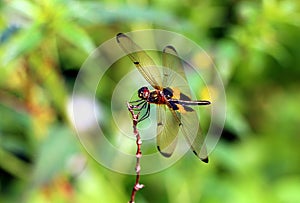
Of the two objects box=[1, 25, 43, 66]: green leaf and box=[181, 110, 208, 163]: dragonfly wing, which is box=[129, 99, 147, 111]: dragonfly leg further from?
box=[1, 25, 43, 66]: green leaf

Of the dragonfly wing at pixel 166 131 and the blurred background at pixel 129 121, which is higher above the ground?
the blurred background at pixel 129 121

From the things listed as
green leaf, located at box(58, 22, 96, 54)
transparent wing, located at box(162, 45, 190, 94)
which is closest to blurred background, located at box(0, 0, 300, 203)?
green leaf, located at box(58, 22, 96, 54)

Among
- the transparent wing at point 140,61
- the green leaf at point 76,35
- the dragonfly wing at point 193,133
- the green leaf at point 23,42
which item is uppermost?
the green leaf at point 76,35

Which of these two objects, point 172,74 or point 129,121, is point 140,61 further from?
point 129,121

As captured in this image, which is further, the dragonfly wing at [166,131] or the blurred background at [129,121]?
the blurred background at [129,121]

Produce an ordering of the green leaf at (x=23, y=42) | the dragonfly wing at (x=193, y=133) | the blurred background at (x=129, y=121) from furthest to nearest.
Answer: the blurred background at (x=129, y=121), the green leaf at (x=23, y=42), the dragonfly wing at (x=193, y=133)

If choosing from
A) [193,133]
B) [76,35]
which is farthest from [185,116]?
[76,35]

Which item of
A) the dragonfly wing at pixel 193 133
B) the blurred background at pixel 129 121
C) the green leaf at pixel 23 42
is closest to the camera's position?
the dragonfly wing at pixel 193 133

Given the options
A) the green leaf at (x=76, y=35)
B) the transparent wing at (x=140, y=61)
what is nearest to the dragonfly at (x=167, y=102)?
the transparent wing at (x=140, y=61)

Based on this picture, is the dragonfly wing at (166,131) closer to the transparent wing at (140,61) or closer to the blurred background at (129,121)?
the transparent wing at (140,61)
